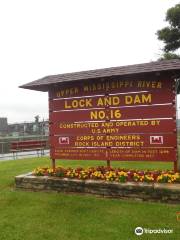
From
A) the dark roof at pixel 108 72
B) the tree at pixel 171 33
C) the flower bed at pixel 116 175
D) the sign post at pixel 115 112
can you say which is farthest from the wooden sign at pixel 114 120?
the tree at pixel 171 33

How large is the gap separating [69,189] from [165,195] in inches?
101

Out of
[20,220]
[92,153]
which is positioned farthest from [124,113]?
[20,220]

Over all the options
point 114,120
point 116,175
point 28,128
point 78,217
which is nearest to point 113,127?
point 114,120

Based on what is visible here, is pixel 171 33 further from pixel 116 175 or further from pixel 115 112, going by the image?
pixel 116 175

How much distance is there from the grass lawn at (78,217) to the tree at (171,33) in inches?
404

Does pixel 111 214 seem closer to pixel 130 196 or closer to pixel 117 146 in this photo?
pixel 130 196

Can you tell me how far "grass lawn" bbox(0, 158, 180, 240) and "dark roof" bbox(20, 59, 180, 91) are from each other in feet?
10.6

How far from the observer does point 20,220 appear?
6309 mm

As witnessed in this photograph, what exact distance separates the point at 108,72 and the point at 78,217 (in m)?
4.15

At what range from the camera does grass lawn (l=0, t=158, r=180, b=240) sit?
550 cm

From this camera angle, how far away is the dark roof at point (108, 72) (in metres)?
7.90

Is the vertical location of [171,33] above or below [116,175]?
above

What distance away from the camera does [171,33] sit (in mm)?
15094

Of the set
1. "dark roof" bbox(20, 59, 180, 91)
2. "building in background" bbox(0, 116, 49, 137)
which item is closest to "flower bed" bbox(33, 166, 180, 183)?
"dark roof" bbox(20, 59, 180, 91)
